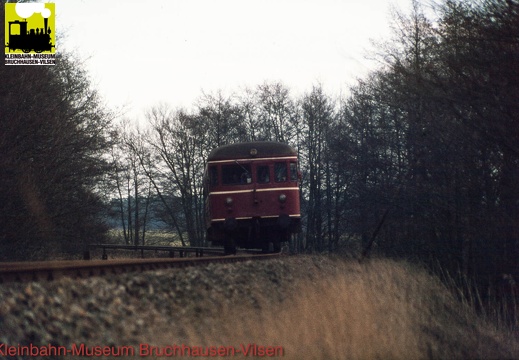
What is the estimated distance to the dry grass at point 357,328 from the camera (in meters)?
6.26

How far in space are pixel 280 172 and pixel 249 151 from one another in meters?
1.04

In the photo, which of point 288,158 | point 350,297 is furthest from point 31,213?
point 350,297

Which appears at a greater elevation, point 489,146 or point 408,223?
point 489,146

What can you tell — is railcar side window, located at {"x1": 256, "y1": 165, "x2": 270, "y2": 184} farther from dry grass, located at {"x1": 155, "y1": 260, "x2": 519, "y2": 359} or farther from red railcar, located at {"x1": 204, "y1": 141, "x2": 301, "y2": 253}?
dry grass, located at {"x1": 155, "y1": 260, "x2": 519, "y2": 359}

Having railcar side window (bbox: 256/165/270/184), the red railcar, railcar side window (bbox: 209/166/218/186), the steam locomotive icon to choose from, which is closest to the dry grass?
the red railcar

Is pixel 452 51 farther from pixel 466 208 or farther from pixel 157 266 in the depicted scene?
pixel 157 266

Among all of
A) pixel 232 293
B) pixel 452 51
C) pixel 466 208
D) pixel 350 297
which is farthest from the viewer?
pixel 466 208

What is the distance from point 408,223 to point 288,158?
4.66 metres

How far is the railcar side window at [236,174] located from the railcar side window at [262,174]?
0.25 m

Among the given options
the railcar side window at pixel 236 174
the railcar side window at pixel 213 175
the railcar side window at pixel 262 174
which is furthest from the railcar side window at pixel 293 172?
the railcar side window at pixel 213 175

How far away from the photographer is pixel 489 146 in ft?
42.4

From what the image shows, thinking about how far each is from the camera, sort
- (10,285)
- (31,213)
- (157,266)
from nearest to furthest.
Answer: (10,285), (157,266), (31,213)

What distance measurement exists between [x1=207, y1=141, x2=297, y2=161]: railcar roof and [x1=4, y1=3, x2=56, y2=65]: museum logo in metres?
5.41

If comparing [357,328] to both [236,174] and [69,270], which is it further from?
[236,174]
